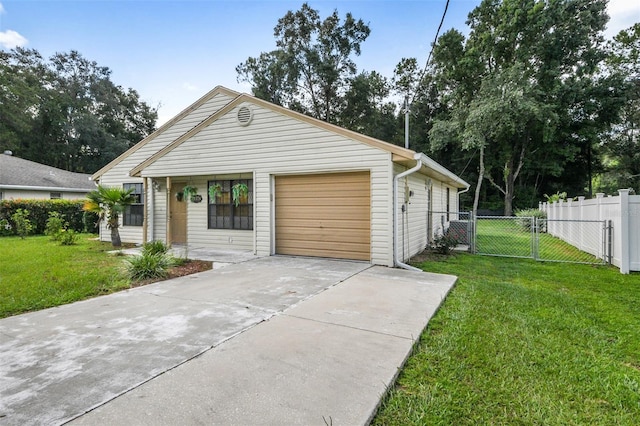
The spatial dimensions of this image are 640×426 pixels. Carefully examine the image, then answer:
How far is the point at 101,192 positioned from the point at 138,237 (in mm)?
1917

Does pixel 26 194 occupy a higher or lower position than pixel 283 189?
higher

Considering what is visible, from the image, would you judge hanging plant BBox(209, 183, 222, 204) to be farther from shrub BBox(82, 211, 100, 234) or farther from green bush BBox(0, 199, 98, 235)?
green bush BBox(0, 199, 98, 235)

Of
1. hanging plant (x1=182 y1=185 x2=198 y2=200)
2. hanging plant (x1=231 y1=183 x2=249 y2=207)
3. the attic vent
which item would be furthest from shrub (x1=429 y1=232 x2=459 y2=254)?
hanging plant (x1=182 y1=185 x2=198 y2=200)

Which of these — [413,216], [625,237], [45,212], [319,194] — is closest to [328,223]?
[319,194]

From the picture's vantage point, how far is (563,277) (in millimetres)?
5926

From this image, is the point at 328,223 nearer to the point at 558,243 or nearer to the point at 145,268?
the point at 145,268

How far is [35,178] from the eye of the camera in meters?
17.1

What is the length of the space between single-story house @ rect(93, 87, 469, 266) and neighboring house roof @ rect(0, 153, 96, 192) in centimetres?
1053

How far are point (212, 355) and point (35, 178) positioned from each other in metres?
20.8

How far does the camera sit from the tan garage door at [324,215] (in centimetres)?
686

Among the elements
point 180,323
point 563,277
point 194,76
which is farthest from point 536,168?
point 180,323

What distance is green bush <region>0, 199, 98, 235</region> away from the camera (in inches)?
509

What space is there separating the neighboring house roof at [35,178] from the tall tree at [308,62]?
1388cm

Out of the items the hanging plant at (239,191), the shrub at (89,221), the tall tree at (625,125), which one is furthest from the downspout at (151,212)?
the tall tree at (625,125)
